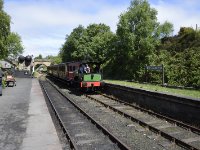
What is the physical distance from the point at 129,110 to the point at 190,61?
15.6 metres

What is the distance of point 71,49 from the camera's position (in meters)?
94.2

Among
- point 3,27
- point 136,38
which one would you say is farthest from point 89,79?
point 3,27

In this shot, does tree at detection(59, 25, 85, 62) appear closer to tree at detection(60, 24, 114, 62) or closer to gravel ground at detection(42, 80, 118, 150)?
tree at detection(60, 24, 114, 62)

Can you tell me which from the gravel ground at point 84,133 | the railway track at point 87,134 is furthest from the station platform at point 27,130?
the gravel ground at point 84,133

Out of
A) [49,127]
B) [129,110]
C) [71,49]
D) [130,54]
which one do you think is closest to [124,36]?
[130,54]

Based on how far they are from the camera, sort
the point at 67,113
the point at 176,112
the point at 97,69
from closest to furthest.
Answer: the point at 176,112 < the point at 67,113 < the point at 97,69

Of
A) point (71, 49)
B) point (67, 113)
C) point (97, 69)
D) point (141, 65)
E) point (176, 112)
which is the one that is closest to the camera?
point (176, 112)

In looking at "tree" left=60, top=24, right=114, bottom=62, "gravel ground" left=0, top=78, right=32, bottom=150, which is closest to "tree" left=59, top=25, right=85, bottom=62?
"tree" left=60, top=24, right=114, bottom=62

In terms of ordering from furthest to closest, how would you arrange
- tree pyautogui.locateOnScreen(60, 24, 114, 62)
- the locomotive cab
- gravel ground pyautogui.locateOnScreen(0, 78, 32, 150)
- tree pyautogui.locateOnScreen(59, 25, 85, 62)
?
1. tree pyautogui.locateOnScreen(59, 25, 85, 62)
2. tree pyautogui.locateOnScreen(60, 24, 114, 62)
3. the locomotive cab
4. gravel ground pyautogui.locateOnScreen(0, 78, 32, 150)

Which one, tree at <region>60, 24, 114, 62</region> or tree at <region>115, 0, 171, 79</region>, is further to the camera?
tree at <region>60, 24, 114, 62</region>

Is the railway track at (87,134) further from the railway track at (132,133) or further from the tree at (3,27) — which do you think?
the tree at (3,27)

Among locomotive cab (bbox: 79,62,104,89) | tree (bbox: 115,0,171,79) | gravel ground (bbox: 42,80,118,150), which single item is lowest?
Result: gravel ground (bbox: 42,80,118,150)

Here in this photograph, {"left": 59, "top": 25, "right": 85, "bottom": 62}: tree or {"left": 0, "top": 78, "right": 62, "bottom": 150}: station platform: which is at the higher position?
{"left": 59, "top": 25, "right": 85, "bottom": 62}: tree

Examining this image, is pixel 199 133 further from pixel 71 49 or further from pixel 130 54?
pixel 71 49
